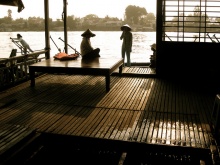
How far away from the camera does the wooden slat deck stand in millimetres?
4102

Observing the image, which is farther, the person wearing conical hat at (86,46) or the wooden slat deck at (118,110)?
the person wearing conical hat at (86,46)

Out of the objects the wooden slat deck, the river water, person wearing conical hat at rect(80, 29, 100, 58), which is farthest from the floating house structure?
the river water

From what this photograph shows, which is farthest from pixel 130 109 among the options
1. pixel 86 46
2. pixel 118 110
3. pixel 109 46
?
pixel 109 46

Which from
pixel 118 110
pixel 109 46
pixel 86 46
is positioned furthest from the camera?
pixel 109 46

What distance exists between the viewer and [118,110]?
5266mm

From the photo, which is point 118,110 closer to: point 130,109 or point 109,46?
point 130,109

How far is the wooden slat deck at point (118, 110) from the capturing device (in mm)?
4102

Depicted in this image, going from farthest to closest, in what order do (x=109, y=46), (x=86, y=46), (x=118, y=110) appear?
(x=109, y=46)
(x=86, y=46)
(x=118, y=110)

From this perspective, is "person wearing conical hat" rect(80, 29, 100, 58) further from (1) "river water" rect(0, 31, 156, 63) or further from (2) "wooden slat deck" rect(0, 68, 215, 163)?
(1) "river water" rect(0, 31, 156, 63)

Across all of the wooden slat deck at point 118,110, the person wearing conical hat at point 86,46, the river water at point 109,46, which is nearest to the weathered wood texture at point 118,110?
the wooden slat deck at point 118,110

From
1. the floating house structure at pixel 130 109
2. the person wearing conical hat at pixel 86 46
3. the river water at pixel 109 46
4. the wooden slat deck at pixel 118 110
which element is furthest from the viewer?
the river water at pixel 109 46

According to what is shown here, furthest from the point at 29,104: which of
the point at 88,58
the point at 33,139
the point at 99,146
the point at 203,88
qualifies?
the point at 203,88

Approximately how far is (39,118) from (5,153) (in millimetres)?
1421

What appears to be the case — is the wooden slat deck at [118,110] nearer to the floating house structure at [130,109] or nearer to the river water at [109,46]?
the floating house structure at [130,109]
